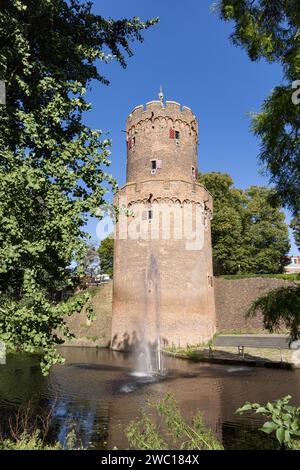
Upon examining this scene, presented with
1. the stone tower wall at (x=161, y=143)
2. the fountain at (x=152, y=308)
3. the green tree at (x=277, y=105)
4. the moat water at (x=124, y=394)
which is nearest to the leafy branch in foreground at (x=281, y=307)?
the green tree at (x=277, y=105)

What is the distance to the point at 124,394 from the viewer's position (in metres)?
12.1

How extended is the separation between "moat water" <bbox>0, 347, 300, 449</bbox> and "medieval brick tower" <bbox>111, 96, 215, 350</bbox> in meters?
4.63

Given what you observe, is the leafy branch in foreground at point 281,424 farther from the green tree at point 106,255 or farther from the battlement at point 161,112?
the green tree at point 106,255

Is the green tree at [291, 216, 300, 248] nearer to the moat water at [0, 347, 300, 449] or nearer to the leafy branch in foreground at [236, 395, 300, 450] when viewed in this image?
the moat water at [0, 347, 300, 449]

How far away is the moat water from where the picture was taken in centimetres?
810

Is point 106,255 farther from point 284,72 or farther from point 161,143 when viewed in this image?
point 284,72

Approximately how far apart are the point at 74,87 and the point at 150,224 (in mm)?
18387

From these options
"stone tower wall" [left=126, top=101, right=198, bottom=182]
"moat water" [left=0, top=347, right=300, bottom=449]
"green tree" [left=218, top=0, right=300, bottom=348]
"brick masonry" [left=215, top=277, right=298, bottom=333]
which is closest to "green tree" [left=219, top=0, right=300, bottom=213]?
"green tree" [left=218, top=0, right=300, bottom=348]

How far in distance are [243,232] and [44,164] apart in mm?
32924

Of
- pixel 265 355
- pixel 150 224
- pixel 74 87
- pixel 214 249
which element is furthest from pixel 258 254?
pixel 74 87

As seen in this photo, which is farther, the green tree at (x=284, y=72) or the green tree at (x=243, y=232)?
the green tree at (x=243, y=232)

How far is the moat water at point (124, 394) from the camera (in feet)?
26.6

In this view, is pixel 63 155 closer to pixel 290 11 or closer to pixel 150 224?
pixel 290 11

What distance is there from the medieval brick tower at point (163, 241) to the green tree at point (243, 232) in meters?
7.98
